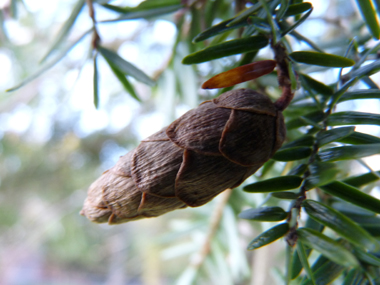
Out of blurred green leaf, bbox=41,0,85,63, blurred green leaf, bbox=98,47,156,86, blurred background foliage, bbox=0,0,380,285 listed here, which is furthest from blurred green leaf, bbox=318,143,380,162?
blurred green leaf, bbox=41,0,85,63

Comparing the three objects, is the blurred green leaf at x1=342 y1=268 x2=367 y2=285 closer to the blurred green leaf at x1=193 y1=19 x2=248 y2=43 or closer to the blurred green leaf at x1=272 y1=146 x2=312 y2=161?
the blurred green leaf at x1=272 y1=146 x2=312 y2=161

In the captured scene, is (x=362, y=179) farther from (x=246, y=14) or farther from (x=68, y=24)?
(x=68, y=24)

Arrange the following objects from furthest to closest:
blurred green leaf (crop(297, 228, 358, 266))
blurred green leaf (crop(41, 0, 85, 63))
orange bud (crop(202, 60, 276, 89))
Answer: blurred green leaf (crop(41, 0, 85, 63))
orange bud (crop(202, 60, 276, 89))
blurred green leaf (crop(297, 228, 358, 266))

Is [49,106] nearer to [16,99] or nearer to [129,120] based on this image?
[16,99]

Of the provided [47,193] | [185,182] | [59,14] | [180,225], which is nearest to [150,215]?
[185,182]

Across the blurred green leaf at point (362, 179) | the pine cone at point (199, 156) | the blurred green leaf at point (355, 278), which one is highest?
the pine cone at point (199, 156)

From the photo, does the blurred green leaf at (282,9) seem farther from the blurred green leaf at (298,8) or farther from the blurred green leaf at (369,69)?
the blurred green leaf at (369,69)

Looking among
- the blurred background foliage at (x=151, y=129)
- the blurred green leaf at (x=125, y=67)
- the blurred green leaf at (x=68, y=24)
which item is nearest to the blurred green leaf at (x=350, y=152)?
the blurred background foliage at (x=151, y=129)

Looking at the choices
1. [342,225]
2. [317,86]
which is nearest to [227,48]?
[317,86]
